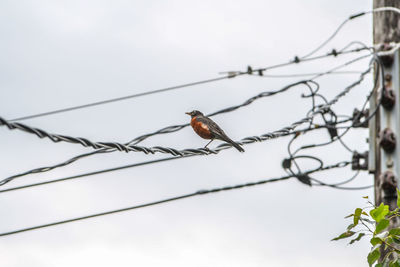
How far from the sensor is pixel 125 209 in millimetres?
8438

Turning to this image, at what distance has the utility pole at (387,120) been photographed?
6.73m

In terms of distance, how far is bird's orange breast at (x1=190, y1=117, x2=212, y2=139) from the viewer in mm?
7698

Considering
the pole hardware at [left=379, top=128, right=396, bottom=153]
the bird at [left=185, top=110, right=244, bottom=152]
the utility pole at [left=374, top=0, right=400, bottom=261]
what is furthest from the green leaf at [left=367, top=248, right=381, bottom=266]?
the bird at [left=185, top=110, right=244, bottom=152]

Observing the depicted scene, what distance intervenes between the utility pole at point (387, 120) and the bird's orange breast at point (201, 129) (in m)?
1.54

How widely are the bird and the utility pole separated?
1342 millimetres

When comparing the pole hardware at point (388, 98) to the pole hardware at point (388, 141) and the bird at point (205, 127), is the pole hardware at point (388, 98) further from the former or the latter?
the bird at point (205, 127)

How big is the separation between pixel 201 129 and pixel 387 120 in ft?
5.99

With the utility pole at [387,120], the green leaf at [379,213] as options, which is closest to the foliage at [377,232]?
the green leaf at [379,213]

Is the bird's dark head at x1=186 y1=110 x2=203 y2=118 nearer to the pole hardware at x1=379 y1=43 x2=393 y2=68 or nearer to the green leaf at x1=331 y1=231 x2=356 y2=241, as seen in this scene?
the pole hardware at x1=379 y1=43 x2=393 y2=68

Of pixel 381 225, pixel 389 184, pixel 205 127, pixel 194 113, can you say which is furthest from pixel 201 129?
pixel 381 225

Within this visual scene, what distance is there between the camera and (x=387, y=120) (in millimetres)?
7113

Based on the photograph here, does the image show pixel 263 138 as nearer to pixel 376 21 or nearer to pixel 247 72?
pixel 376 21

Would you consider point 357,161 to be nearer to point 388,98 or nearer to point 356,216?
point 388,98

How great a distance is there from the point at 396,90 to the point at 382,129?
0.42 metres
